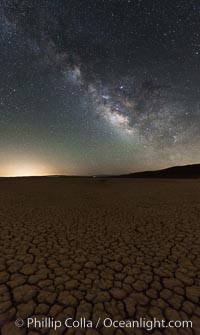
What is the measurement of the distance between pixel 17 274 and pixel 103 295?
1.55m

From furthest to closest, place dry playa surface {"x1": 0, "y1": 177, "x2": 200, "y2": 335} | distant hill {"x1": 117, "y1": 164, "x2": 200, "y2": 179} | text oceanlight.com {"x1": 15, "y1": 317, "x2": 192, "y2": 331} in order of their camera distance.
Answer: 1. distant hill {"x1": 117, "y1": 164, "x2": 200, "y2": 179}
2. dry playa surface {"x1": 0, "y1": 177, "x2": 200, "y2": 335}
3. text oceanlight.com {"x1": 15, "y1": 317, "x2": 192, "y2": 331}

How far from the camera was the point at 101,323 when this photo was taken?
2115mm

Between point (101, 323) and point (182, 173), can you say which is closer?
point (101, 323)

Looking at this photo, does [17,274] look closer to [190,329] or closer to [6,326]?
[6,326]

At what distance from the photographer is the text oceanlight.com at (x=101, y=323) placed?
2078 millimetres

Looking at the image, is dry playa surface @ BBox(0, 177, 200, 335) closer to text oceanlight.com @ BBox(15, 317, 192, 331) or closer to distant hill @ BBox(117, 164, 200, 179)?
text oceanlight.com @ BBox(15, 317, 192, 331)

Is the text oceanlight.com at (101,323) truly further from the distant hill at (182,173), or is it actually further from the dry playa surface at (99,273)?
the distant hill at (182,173)

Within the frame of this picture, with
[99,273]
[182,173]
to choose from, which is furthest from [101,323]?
[182,173]

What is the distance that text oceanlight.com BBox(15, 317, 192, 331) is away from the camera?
2078 millimetres

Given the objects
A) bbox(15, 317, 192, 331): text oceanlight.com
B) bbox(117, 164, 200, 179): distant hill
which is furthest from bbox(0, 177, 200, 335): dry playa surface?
bbox(117, 164, 200, 179): distant hill

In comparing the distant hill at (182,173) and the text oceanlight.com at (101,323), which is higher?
the distant hill at (182,173)

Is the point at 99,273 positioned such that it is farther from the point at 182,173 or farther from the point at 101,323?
the point at 182,173

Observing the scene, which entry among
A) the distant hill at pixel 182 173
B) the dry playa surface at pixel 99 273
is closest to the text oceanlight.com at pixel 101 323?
the dry playa surface at pixel 99 273

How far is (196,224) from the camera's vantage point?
5969 mm
